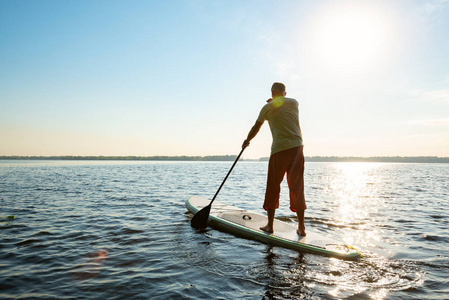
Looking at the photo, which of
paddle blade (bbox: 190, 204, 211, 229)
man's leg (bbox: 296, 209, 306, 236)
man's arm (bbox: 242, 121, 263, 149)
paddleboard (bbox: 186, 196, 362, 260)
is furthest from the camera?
paddle blade (bbox: 190, 204, 211, 229)

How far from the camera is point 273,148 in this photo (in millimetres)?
5602

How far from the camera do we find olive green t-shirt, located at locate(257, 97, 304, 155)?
5.39m

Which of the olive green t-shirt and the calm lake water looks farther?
the olive green t-shirt

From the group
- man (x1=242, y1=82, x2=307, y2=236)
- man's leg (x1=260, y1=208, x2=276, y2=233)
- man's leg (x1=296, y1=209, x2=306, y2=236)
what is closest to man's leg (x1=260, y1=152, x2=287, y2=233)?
man (x1=242, y1=82, x2=307, y2=236)

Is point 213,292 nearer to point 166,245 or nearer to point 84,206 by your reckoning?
point 166,245

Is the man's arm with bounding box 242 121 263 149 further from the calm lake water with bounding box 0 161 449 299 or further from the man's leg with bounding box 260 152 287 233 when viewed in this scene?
the calm lake water with bounding box 0 161 449 299

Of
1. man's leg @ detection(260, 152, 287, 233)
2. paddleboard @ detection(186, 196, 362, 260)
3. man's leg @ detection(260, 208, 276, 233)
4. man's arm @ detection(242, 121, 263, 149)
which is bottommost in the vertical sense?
paddleboard @ detection(186, 196, 362, 260)

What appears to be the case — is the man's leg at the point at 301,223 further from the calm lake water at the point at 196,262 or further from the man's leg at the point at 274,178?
the calm lake water at the point at 196,262

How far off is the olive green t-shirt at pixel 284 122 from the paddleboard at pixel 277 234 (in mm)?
1770

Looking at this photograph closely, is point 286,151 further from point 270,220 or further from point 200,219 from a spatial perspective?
point 200,219

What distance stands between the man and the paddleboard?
1.34ft

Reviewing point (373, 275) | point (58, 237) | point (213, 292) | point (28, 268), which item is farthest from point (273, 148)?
point (58, 237)

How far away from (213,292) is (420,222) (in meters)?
7.46

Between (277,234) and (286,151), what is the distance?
1.77 metres
